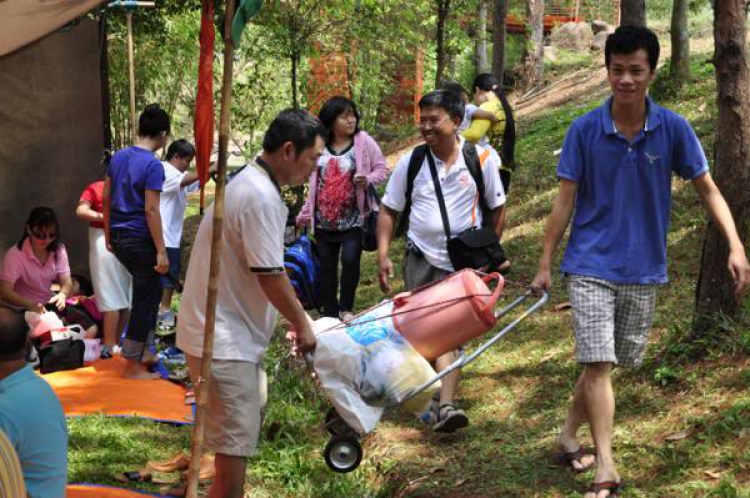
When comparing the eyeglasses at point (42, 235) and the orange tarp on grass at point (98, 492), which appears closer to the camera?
the orange tarp on grass at point (98, 492)

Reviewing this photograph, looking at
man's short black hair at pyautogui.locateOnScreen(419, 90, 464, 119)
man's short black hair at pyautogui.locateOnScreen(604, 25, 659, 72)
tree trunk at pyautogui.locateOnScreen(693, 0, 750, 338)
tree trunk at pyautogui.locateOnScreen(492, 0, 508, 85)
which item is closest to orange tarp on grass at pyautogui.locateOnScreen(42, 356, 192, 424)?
man's short black hair at pyautogui.locateOnScreen(419, 90, 464, 119)

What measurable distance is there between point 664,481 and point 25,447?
9.60ft

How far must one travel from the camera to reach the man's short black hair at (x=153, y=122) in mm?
6949

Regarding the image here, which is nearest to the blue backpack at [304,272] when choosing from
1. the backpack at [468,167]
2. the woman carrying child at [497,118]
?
the woman carrying child at [497,118]

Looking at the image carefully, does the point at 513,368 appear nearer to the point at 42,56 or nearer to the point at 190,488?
the point at 190,488

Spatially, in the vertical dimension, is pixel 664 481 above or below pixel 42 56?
below

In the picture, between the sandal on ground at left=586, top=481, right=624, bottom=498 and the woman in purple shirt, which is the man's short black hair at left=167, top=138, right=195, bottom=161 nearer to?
the woman in purple shirt

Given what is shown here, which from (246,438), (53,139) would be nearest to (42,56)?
(53,139)

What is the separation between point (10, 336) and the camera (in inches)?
141

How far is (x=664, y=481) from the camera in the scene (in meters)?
4.82

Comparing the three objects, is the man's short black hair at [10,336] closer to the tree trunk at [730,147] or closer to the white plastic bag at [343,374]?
the white plastic bag at [343,374]

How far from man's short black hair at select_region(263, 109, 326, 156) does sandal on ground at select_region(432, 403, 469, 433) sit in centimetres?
221

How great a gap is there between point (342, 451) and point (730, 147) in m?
2.90

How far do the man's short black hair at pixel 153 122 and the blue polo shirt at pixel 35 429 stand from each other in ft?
11.8
